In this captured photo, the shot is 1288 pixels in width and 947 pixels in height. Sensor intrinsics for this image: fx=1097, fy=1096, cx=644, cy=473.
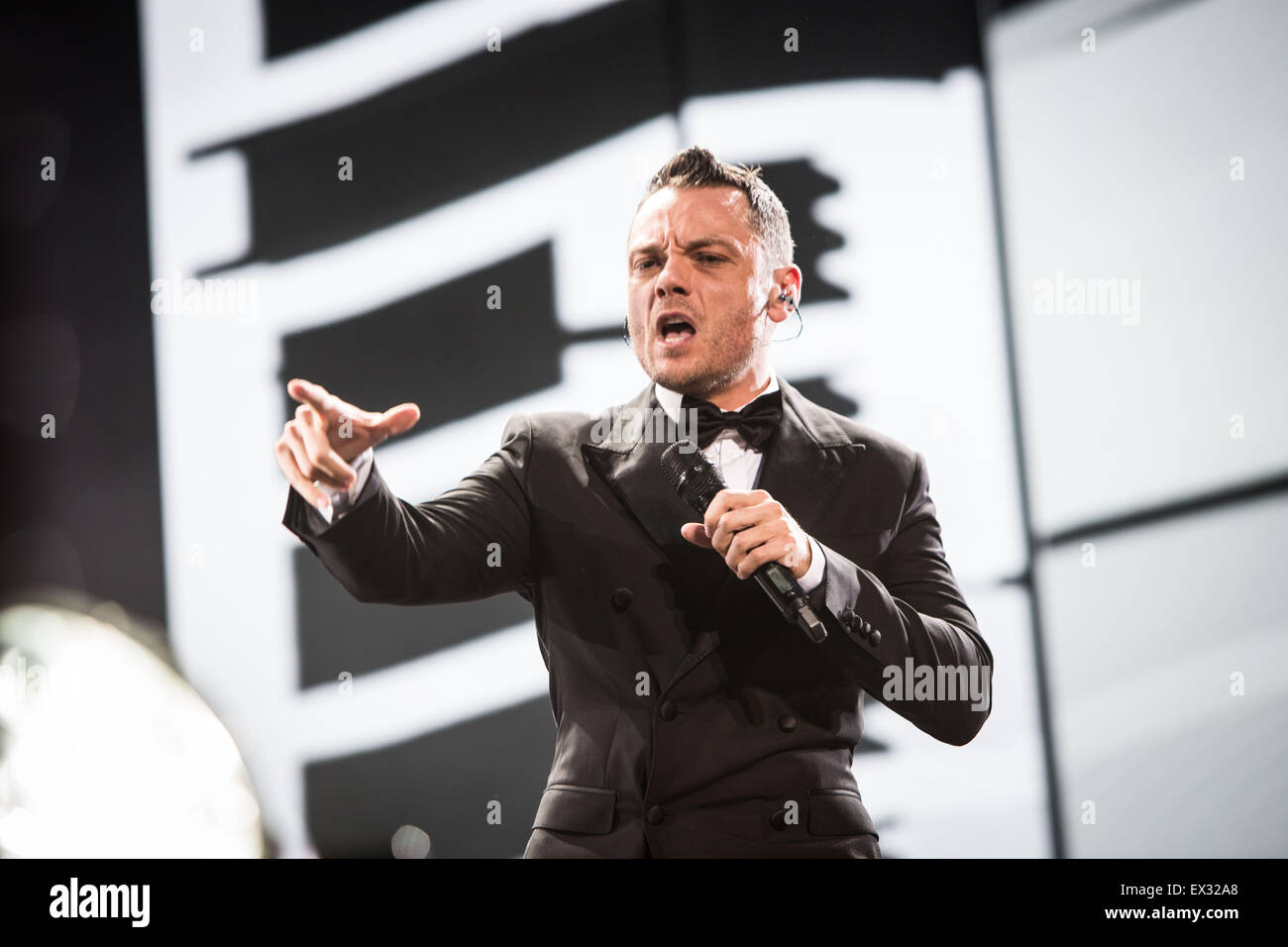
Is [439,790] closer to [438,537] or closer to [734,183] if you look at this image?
[438,537]

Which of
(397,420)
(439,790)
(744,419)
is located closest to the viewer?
(397,420)

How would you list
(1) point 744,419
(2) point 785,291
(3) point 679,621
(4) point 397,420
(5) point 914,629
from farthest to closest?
(2) point 785,291
(1) point 744,419
(3) point 679,621
(5) point 914,629
(4) point 397,420

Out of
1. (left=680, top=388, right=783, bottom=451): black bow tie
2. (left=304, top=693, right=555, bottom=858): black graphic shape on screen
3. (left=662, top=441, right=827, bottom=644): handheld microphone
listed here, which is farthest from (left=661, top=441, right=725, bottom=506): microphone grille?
(left=304, top=693, right=555, bottom=858): black graphic shape on screen

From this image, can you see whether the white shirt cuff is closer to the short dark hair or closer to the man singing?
the man singing

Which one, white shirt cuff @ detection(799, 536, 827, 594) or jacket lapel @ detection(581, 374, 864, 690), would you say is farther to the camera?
jacket lapel @ detection(581, 374, 864, 690)

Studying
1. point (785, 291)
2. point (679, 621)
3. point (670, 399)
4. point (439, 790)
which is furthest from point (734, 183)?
point (439, 790)

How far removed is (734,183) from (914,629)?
1.00 meters

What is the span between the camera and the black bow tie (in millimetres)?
2229

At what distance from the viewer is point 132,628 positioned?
2627 millimetres

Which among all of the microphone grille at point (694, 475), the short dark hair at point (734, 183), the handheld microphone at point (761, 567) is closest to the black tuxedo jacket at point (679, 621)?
the handheld microphone at point (761, 567)

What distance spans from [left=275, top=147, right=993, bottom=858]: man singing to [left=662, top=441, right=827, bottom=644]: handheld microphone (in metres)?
0.03

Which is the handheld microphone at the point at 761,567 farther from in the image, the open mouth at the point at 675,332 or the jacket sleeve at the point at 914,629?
the open mouth at the point at 675,332

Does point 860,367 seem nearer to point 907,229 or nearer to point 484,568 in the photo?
point 907,229

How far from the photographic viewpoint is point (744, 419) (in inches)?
88.1
